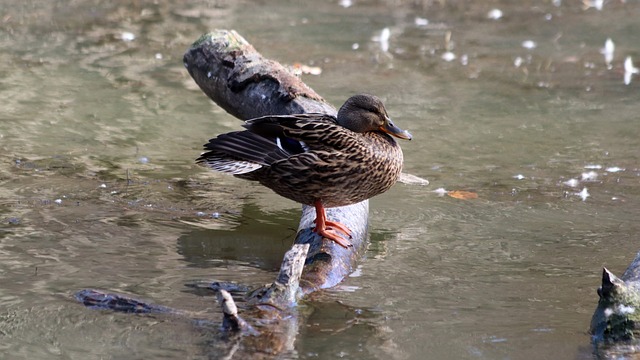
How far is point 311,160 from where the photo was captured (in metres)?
5.30

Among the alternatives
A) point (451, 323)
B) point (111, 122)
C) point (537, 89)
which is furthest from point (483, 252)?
point (537, 89)

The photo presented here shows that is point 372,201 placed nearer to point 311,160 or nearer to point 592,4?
point 311,160

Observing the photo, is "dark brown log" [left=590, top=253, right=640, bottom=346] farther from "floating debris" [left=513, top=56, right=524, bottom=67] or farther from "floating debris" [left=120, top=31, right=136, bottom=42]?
"floating debris" [left=120, top=31, right=136, bottom=42]

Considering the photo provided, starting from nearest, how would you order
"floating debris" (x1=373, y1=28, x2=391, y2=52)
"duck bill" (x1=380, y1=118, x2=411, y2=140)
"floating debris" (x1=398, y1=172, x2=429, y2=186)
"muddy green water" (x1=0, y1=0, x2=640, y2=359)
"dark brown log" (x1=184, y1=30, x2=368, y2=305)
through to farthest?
"muddy green water" (x1=0, y1=0, x2=640, y2=359) < "duck bill" (x1=380, y1=118, x2=411, y2=140) < "dark brown log" (x1=184, y1=30, x2=368, y2=305) < "floating debris" (x1=398, y1=172, x2=429, y2=186) < "floating debris" (x1=373, y1=28, x2=391, y2=52)

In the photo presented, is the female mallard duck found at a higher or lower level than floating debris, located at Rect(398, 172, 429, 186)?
higher

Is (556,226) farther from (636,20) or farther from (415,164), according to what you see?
(636,20)

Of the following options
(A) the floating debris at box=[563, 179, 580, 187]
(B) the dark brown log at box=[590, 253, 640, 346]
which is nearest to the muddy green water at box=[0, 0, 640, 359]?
(A) the floating debris at box=[563, 179, 580, 187]

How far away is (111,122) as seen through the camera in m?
8.49

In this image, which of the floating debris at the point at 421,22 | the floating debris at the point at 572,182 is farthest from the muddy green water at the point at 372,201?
the floating debris at the point at 421,22

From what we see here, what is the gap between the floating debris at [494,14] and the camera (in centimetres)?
1371

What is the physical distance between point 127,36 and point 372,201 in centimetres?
604

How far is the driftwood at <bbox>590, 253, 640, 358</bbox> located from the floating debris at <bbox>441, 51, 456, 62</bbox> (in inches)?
282

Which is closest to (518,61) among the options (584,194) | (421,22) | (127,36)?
(421,22)

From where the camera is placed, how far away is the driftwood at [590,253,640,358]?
4297mm
